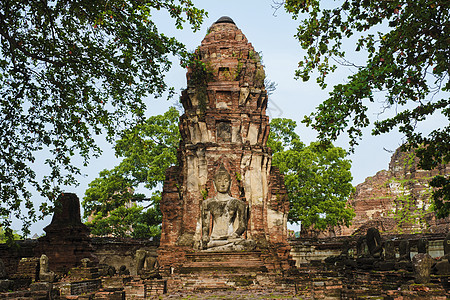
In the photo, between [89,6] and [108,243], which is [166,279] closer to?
[89,6]

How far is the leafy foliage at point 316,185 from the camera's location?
26.6 meters

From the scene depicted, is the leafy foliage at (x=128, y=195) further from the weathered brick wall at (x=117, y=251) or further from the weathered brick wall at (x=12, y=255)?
the weathered brick wall at (x=12, y=255)

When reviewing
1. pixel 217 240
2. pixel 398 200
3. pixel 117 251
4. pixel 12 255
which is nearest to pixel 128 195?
pixel 117 251

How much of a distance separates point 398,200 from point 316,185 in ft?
34.5

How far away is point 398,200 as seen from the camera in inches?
1358

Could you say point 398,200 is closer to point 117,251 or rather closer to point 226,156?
point 226,156

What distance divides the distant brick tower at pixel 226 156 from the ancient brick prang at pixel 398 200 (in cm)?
1517

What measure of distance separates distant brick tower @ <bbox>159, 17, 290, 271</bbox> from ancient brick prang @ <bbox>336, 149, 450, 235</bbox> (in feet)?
49.8

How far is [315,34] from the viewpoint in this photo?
28.3 ft

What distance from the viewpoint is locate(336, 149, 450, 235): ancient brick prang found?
31.0 meters

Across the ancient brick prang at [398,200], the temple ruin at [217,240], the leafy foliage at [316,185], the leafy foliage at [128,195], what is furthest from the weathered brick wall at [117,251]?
the ancient brick prang at [398,200]

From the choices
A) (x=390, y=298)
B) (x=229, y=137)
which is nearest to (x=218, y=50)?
(x=229, y=137)

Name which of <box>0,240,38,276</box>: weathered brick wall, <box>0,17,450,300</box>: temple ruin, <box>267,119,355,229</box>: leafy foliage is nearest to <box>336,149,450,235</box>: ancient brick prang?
<box>267,119,355,229</box>: leafy foliage

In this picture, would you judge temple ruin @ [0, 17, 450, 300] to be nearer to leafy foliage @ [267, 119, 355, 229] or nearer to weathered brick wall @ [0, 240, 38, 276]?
weathered brick wall @ [0, 240, 38, 276]
